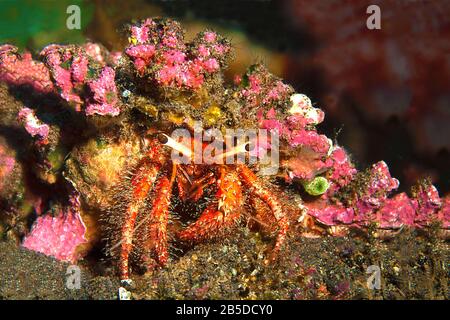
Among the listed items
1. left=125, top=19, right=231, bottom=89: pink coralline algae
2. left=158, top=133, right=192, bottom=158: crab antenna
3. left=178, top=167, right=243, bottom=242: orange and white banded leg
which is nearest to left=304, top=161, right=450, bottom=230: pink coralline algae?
left=178, top=167, right=243, bottom=242: orange and white banded leg

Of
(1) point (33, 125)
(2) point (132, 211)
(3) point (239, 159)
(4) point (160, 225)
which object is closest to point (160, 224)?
(4) point (160, 225)

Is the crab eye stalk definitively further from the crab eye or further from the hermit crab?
the crab eye

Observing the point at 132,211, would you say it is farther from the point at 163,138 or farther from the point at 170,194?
the point at 163,138

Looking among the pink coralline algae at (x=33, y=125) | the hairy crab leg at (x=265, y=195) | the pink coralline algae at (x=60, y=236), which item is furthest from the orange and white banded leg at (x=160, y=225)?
the pink coralline algae at (x=33, y=125)

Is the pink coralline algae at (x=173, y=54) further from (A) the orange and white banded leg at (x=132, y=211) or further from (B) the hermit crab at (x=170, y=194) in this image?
(A) the orange and white banded leg at (x=132, y=211)

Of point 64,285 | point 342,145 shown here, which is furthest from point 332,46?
point 64,285
